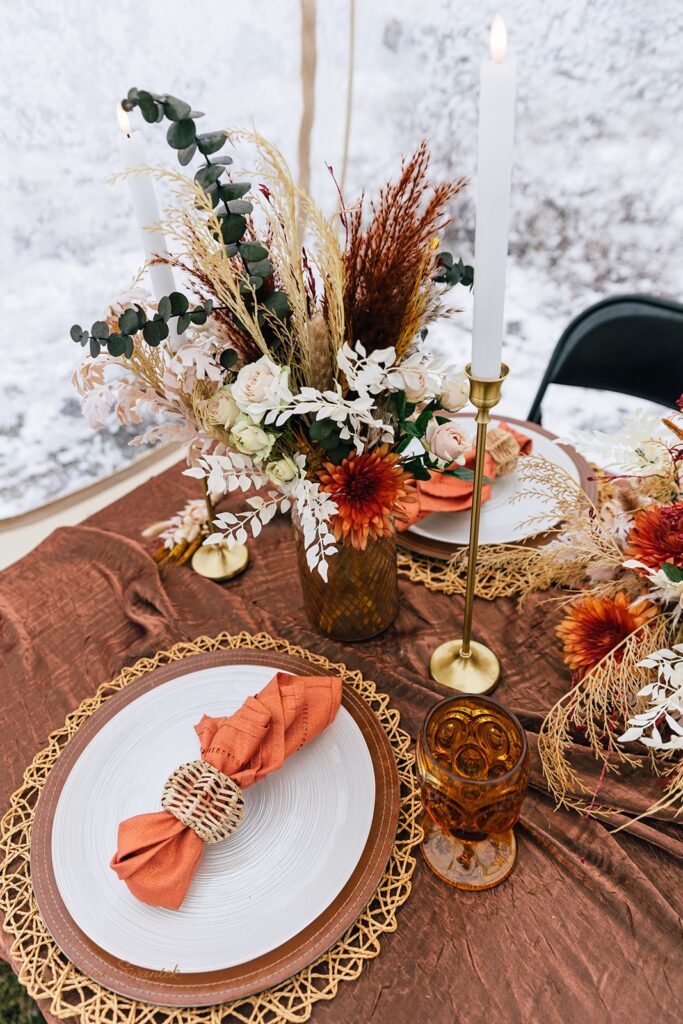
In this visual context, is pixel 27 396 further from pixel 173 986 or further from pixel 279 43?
pixel 173 986

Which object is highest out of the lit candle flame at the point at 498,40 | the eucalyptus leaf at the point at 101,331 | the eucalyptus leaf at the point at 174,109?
the lit candle flame at the point at 498,40

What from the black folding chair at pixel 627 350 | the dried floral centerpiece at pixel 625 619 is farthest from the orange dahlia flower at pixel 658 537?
the black folding chair at pixel 627 350

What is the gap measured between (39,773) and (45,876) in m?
0.12

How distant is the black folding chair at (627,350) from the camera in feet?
3.77

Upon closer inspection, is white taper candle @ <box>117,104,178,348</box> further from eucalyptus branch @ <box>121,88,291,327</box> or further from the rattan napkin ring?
the rattan napkin ring

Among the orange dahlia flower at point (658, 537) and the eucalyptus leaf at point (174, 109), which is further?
the orange dahlia flower at point (658, 537)

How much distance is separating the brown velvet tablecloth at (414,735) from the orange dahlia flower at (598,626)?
74mm

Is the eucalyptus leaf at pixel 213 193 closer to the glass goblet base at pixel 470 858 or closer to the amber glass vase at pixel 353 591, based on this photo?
the amber glass vase at pixel 353 591

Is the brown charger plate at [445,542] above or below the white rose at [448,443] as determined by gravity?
below

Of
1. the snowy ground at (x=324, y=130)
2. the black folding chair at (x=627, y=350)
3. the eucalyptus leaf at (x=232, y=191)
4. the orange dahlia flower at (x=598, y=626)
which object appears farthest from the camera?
the snowy ground at (x=324, y=130)

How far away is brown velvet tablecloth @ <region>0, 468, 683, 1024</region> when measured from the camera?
55cm

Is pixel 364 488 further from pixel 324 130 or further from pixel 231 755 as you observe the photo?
pixel 324 130

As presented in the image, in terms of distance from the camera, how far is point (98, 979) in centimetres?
55

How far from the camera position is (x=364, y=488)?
25.0 inches
